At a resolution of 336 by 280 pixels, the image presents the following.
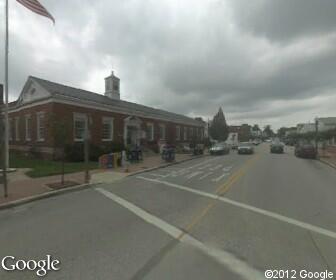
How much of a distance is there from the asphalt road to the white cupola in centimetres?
2643

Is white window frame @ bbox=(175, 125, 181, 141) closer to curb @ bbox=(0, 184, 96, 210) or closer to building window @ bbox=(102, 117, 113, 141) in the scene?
building window @ bbox=(102, 117, 113, 141)

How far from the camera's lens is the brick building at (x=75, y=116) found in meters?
26.0

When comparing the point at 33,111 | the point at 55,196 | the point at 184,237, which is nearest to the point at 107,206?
the point at 55,196

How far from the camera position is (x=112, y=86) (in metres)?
37.3

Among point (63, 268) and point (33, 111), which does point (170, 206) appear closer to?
point (63, 268)

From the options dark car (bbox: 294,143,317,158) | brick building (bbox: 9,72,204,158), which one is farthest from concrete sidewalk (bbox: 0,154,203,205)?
dark car (bbox: 294,143,317,158)

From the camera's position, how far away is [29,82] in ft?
94.6

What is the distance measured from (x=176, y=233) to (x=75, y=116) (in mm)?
21995

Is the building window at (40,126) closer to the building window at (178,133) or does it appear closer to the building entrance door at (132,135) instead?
the building entrance door at (132,135)

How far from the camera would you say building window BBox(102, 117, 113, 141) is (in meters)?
30.8

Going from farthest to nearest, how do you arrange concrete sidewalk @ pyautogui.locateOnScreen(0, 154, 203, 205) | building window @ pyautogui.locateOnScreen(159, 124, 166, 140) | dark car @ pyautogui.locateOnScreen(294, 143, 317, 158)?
1. building window @ pyautogui.locateOnScreen(159, 124, 166, 140)
2. dark car @ pyautogui.locateOnScreen(294, 143, 317, 158)
3. concrete sidewalk @ pyautogui.locateOnScreen(0, 154, 203, 205)

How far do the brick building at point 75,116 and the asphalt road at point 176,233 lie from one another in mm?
12336

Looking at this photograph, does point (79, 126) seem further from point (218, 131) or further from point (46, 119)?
point (218, 131)

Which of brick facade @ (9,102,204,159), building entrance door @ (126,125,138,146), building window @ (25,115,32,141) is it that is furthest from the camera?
building entrance door @ (126,125,138,146)
